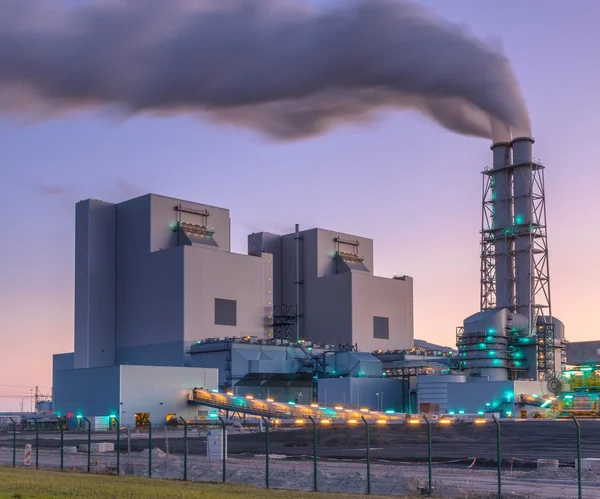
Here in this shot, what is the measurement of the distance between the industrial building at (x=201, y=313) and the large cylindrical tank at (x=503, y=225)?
52.6 ft

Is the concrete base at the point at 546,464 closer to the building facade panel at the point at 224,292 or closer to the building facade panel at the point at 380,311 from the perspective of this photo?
the building facade panel at the point at 224,292

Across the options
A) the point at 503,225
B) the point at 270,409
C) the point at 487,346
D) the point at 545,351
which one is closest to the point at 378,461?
the point at 270,409

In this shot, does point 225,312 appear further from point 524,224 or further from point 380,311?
point 524,224

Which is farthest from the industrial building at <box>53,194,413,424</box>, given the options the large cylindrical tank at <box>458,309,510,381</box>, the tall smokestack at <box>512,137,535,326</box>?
the tall smokestack at <box>512,137,535,326</box>

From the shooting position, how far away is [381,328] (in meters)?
119

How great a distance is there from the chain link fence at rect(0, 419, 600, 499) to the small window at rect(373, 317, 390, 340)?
56.8 m

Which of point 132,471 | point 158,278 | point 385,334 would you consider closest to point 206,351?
point 158,278

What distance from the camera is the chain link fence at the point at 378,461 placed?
24.2 meters

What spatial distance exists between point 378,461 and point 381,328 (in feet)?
275

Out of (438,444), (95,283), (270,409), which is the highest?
(95,283)

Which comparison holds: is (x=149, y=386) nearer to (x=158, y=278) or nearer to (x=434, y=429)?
(x=158, y=278)

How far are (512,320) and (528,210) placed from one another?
1273cm

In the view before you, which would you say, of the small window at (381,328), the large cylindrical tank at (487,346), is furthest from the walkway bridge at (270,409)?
the small window at (381,328)

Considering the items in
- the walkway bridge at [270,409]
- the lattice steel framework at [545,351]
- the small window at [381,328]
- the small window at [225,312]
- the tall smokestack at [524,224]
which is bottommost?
the walkway bridge at [270,409]
